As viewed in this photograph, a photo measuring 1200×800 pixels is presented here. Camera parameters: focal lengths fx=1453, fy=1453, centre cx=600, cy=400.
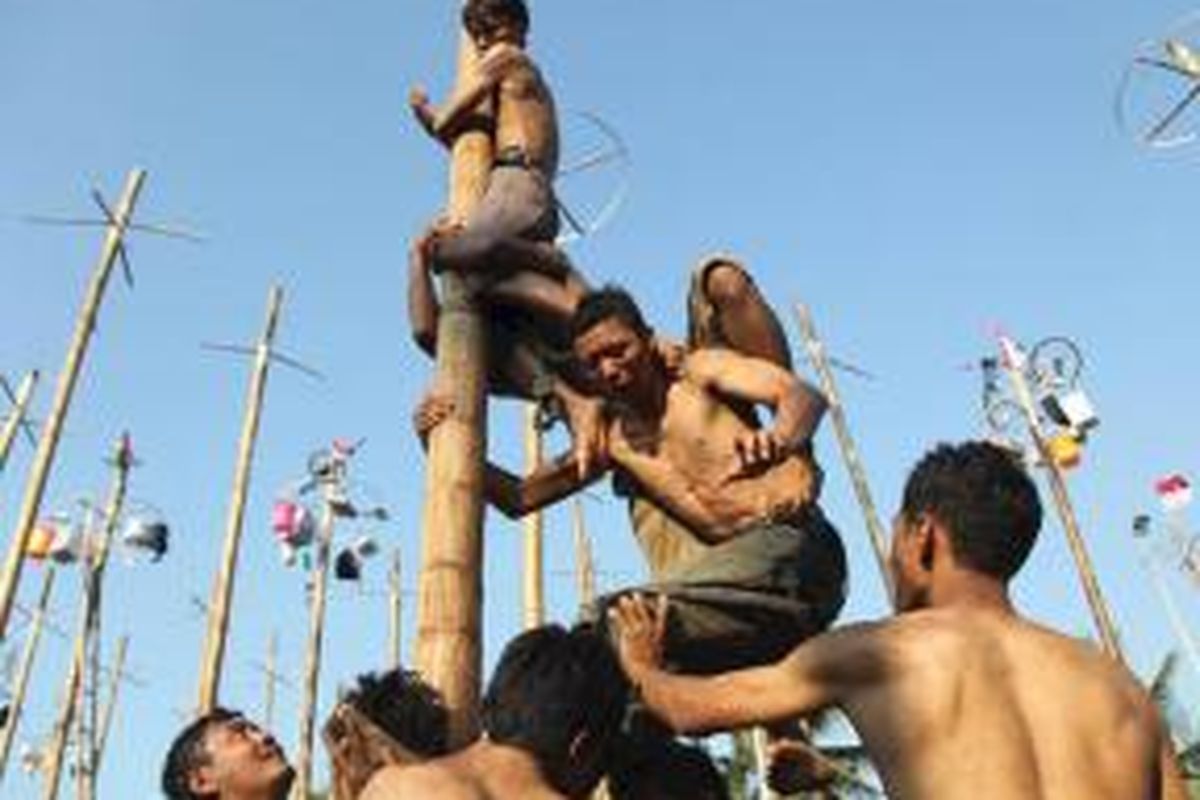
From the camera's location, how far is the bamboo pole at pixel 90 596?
69.7 ft

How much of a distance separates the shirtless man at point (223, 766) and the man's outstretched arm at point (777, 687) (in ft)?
5.74

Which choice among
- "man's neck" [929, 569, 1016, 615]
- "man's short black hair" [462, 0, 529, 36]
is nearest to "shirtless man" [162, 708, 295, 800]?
"man's neck" [929, 569, 1016, 615]

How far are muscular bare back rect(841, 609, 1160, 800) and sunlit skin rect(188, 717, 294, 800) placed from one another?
2.33 m

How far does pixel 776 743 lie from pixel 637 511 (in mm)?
903

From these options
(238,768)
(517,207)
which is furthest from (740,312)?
(238,768)

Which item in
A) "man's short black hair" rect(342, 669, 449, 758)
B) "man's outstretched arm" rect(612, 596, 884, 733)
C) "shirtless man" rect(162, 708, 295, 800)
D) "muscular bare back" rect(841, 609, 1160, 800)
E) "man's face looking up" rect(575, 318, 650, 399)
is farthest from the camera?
"shirtless man" rect(162, 708, 295, 800)

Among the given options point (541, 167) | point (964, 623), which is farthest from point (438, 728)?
point (541, 167)

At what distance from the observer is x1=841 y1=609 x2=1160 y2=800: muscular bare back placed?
2.83 m

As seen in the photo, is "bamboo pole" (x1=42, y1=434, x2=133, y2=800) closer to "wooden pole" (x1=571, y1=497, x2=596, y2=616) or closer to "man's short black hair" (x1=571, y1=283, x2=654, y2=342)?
"wooden pole" (x1=571, y1=497, x2=596, y2=616)

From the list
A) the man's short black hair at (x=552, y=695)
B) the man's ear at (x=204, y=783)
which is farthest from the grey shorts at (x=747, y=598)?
the man's ear at (x=204, y=783)

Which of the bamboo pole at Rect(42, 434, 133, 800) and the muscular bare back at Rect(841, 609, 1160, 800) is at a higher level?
the bamboo pole at Rect(42, 434, 133, 800)

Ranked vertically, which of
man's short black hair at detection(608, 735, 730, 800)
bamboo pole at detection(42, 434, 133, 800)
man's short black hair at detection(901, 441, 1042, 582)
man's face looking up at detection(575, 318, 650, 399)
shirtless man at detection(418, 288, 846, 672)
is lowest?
man's short black hair at detection(608, 735, 730, 800)

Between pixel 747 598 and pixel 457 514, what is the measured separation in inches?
36.4

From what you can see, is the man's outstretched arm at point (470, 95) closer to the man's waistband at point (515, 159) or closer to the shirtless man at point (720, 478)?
the man's waistband at point (515, 159)
